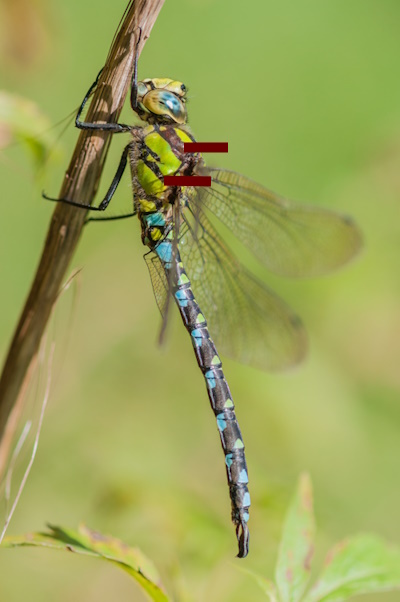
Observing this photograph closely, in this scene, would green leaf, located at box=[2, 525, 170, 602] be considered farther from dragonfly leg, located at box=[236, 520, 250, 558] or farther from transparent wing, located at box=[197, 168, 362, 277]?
transparent wing, located at box=[197, 168, 362, 277]

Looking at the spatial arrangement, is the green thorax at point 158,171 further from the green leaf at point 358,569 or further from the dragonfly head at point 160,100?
the green leaf at point 358,569

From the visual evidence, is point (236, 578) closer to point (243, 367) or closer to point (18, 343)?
point (243, 367)

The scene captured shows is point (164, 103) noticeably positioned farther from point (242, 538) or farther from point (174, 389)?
point (174, 389)

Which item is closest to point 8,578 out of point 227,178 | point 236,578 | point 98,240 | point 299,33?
point 236,578

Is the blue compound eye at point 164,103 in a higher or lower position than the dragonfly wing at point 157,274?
higher

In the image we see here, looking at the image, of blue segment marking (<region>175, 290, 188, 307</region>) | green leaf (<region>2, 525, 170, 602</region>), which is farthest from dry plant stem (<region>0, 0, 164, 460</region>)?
blue segment marking (<region>175, 290, 188, 307</region>)

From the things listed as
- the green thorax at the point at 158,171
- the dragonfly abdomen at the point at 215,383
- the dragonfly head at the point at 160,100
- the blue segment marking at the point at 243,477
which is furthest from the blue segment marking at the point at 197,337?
the dragonfly head at the point at 160,100
